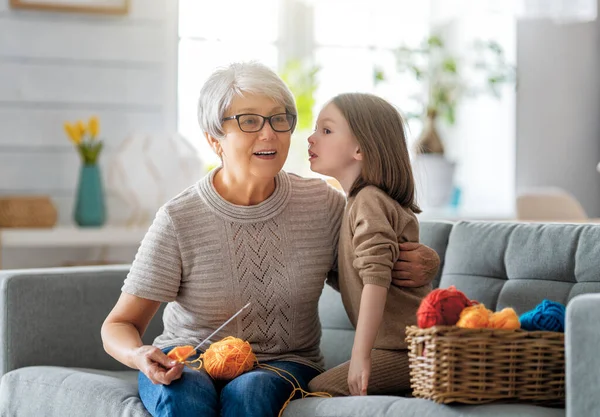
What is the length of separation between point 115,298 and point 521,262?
1027 millimetres

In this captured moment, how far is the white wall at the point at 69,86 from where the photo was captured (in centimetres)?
371

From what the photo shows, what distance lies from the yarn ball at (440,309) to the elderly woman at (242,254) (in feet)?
0.91

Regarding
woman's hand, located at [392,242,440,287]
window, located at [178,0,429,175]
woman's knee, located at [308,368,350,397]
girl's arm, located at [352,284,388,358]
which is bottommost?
woman's knee, located at [308,368,350,397]

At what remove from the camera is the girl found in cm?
179

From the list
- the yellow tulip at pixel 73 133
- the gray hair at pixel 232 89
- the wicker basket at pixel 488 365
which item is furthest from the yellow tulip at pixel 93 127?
the wicker basket at pixel 488 365

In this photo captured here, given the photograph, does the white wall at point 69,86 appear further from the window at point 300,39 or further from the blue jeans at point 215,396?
the blue jeans at point 215,396

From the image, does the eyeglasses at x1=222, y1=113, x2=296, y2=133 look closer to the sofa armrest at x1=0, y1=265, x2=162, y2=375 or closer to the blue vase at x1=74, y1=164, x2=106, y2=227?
the sofa armrest at x1=0, y1=265, x2=162, y2=375

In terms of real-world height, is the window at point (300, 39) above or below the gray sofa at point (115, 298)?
above

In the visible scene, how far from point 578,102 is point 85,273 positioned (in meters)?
3.08

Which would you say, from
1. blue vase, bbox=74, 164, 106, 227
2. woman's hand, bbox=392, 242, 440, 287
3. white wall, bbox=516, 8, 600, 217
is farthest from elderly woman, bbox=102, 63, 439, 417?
white wall, bbox=516, 8, 600, 217

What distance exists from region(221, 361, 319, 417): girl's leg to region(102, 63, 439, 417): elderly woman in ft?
0.17

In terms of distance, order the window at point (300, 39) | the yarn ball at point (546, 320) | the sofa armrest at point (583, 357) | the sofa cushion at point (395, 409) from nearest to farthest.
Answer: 1. the sofa armrest at point (583, 357)
2. the sofa cushion at point (395, 409)
3. the yarn ball at point (546, 320)
4. the window at point (300, 39)

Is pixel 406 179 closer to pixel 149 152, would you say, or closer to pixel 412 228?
pixel 412 228

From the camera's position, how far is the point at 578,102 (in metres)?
4.56
